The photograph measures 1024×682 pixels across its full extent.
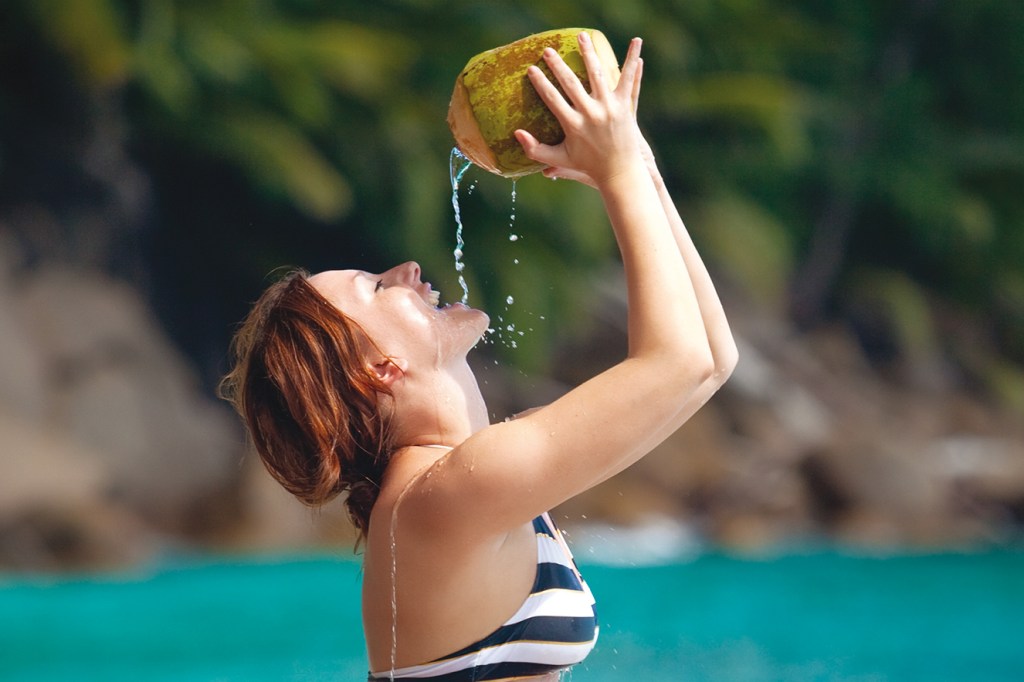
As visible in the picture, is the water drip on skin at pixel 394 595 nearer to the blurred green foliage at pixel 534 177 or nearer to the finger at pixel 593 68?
the finger at pixel 593 68

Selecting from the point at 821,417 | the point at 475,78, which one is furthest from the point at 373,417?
the point at 821,417

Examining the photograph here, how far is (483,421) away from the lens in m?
2.23

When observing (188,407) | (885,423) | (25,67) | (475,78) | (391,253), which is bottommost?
(885,423)

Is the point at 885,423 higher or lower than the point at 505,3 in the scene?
lower

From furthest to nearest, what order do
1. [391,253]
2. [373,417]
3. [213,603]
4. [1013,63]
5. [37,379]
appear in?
[1013,63] → [391,253] → [37,379] → [213,603] → [373,417]

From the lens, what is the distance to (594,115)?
1.86 metres

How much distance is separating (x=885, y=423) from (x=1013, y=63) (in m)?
6.70

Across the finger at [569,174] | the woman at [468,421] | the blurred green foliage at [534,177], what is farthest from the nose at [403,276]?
the blurred green foliage at [534,177]

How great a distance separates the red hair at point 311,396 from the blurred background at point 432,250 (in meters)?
7.13

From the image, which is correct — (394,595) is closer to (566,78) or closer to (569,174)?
(569,174)

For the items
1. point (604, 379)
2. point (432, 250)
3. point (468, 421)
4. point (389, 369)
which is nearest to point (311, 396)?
point (389, 369)

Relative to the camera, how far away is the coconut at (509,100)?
1990 millimetres

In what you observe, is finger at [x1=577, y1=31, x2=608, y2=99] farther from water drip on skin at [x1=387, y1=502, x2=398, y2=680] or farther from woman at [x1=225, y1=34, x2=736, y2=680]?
water drip on skin at [x1=387, y1=502, x2=398, y2=680]

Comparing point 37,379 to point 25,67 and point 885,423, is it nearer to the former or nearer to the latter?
point 25,67
